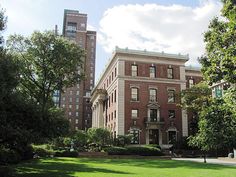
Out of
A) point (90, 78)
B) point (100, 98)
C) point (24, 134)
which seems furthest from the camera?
point (90, 78)

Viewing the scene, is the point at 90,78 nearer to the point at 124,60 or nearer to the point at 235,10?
the point at 124,60

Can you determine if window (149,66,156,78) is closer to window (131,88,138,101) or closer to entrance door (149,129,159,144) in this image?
window (131,88,138,101)

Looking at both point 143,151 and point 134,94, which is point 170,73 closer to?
point 134,94

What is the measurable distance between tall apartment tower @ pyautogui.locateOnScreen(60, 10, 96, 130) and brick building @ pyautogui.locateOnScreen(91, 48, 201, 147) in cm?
5967

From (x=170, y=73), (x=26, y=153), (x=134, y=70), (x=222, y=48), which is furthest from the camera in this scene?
(x=170, y=73)

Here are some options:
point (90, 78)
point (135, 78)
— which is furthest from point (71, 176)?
point (90, 78)

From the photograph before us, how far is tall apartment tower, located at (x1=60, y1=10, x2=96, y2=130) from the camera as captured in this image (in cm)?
12275

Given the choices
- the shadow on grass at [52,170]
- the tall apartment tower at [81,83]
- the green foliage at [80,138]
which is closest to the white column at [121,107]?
the green foliage at [80,138]

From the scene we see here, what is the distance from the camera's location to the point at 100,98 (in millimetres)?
67438

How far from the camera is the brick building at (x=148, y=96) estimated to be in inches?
2062

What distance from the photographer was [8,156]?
79.2ft

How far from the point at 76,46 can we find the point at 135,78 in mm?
13982

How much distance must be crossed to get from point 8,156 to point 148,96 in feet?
109

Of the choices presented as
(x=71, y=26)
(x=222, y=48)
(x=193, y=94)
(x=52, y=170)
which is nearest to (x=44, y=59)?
(x=193, y=94)
